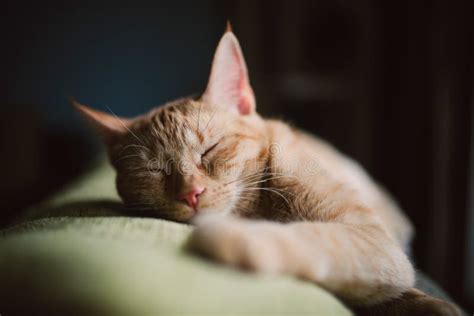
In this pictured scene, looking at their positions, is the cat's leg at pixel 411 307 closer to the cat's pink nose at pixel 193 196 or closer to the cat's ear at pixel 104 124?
the cat's pink nose at pixel 193 196

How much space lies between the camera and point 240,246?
587 millimetres

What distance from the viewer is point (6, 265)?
61 centimetres

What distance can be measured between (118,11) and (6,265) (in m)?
2.39

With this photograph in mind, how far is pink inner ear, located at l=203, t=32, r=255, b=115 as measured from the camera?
1060 mm

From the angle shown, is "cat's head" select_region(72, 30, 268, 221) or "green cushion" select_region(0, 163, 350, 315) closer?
"green cushion" select_region(0, 163, 350, 315)

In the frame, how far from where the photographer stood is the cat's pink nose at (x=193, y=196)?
93cm

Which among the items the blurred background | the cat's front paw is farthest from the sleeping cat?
the blurred background

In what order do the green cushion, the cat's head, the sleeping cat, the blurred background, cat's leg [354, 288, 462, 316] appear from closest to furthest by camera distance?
the green cushion < the sleeping cat < cat's leg [354, 288, 462, 316] < the cat's head < the blurred background

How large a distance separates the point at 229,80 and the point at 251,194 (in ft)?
1.13

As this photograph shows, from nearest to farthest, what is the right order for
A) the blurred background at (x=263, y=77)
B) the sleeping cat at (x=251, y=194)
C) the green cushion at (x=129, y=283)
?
the green cushion at (x=129, y=283) < the sleeping cat at (x=251, y=194) < the blurred background at (x=263, y=77)

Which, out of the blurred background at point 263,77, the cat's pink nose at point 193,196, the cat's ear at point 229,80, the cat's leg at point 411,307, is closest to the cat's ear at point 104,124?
the cat's ear at point 229,80

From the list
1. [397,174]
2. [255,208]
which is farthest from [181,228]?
[397,174]

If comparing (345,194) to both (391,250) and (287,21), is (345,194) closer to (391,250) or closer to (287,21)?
(391,250)

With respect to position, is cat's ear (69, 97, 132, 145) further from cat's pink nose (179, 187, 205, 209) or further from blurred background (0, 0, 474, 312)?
blurred background (0, 0, 474, 312)
